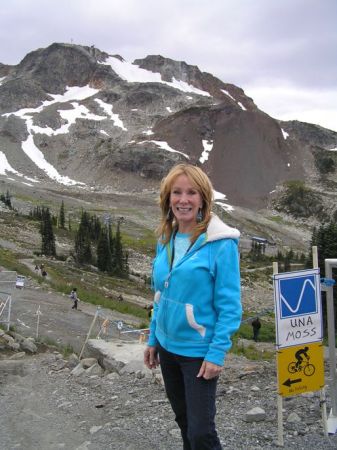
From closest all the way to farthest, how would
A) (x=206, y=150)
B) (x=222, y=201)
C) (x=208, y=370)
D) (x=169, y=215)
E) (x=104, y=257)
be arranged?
(x=208, y=370) < (x=169, y=215) < (x=104, y=257) < (x=222, y=201) < (x=206, y=150)

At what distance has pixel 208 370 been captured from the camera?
11.6 feet

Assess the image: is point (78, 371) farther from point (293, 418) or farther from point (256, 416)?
point (293, 418)

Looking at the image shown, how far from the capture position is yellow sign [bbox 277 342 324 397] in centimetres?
524

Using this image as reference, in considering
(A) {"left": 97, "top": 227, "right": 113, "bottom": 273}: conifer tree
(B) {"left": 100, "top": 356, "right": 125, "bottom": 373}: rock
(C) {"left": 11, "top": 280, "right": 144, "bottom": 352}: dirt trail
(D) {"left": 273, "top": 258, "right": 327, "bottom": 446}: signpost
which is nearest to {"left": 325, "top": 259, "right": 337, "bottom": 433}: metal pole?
(D) {"left": 273, "top": 258, "right": 327, "bottom": 446}: signpost

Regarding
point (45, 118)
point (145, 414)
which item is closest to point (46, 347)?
point (145, 414)

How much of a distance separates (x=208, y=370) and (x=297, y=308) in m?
2.03

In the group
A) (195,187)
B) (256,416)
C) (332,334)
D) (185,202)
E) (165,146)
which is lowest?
(256,416)

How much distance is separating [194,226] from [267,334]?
73.3ft

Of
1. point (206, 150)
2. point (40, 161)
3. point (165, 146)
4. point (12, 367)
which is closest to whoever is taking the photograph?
point (12, 367)

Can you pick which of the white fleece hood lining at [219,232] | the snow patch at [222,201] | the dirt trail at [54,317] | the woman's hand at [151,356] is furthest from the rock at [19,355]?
the snow patch at [222,201]

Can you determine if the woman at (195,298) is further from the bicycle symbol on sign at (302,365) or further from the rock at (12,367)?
the rock at (12,367)

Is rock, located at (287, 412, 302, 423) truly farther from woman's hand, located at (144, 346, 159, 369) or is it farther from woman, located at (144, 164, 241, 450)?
woman's hand, located at (144, 346, 159, 369)

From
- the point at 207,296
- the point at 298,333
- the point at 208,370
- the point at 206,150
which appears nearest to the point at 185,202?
the point at 207,296

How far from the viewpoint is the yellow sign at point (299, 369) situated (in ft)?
17.2
